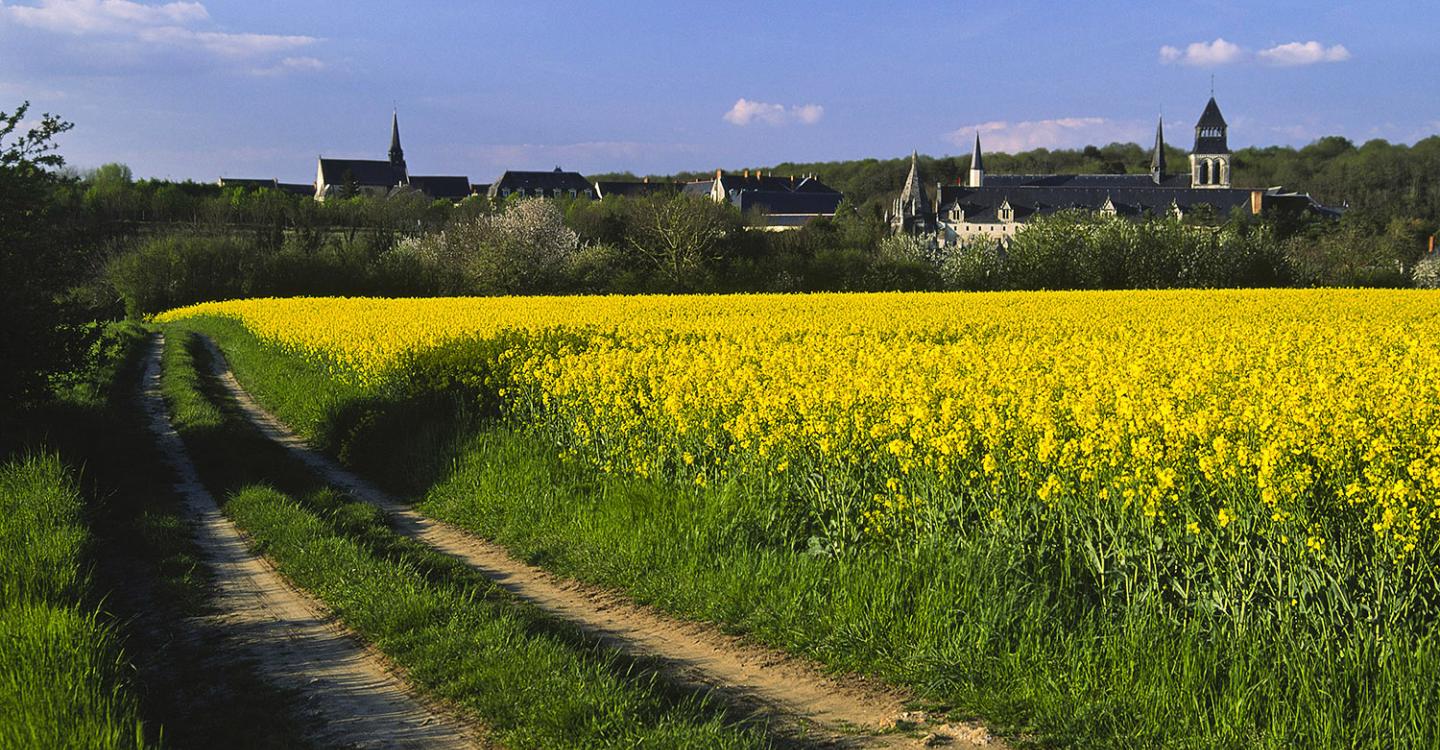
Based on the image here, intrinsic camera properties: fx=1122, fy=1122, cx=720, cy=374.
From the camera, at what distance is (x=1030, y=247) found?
50.9 meters

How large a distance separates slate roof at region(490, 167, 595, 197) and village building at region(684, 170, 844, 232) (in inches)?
704

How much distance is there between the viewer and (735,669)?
5988 mm

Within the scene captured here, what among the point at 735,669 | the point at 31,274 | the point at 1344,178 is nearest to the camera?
the point at 735,669

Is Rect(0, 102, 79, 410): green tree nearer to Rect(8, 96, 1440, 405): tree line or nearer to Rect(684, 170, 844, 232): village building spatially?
Rect(8, 96, 1440, 405): tree line

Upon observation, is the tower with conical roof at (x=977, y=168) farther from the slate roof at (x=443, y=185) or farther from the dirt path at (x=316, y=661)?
the dirt path at (x=316, y=661)

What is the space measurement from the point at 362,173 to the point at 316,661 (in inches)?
7107

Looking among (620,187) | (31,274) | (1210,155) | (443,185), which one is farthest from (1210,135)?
(31,274)

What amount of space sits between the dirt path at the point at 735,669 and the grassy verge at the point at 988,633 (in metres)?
0.15

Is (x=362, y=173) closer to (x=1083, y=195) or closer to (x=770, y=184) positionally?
(x=770, y=184)

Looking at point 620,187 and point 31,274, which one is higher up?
point 620,187

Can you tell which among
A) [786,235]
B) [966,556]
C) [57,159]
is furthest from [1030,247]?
[966,556]

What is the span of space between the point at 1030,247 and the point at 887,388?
147 feet

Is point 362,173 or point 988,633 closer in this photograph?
point 988,633

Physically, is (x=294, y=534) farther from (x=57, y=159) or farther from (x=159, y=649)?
(x=57, y=159)
